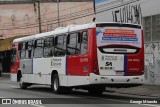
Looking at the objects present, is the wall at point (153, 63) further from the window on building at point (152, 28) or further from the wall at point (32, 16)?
the wall at point (32, 16)

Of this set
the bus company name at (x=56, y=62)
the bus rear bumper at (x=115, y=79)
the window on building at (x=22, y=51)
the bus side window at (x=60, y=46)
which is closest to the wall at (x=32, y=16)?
the window on building at (x=22, y=51)

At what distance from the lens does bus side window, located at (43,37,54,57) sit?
2259cm

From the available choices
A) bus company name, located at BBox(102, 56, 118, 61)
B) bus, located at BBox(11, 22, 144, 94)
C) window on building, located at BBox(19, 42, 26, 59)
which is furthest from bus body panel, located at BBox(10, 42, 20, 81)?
bus company name, located at BBox(102, 56, 118, 61)

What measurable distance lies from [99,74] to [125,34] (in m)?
2.24

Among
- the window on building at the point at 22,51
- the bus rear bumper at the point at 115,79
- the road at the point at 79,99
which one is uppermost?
the window on building at the point at 22,51

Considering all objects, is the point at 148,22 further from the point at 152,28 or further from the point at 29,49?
the point at 29,49

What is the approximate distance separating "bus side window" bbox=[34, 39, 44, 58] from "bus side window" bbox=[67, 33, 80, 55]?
360 cm

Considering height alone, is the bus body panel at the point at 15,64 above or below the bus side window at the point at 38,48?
below

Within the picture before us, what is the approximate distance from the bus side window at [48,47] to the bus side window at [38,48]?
568 mm

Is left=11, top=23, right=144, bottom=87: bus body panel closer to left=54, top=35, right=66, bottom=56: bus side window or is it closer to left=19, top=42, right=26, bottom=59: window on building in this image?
left=54, top=35, right=66, bottom=56: bus side window

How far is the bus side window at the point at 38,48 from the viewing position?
24.0 meters

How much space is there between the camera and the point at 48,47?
75.3ft

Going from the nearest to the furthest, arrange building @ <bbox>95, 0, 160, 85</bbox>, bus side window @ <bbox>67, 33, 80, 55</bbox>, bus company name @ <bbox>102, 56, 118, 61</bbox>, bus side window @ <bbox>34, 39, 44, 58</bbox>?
bus company name @ <bbox>102, 56, 118, 61</bbox>, bus side window @ <bbox>67, 33, 80, 55</bbox>, bus side window @ <bbox>34, 39, 44, 58</bbox>, building @ <bbox>95, 0, 160, 85</bbox>

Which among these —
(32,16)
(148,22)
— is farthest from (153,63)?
(32,16)
